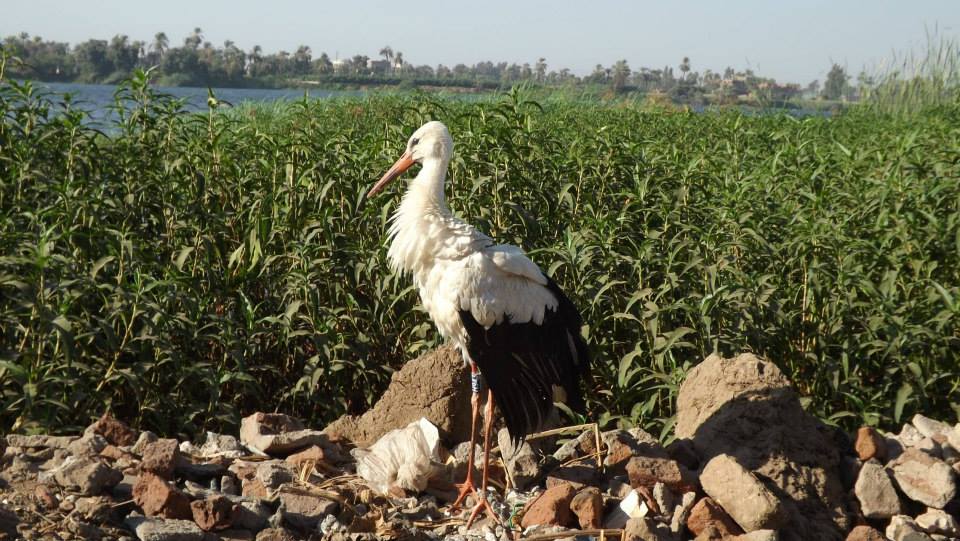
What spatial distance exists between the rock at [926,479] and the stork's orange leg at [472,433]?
6.11ft

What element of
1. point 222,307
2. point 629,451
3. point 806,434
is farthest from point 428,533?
point 222,307

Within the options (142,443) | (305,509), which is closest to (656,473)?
(305,509)

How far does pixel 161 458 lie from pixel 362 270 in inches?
78.2

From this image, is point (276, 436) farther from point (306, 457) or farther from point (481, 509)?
point (481, 509)

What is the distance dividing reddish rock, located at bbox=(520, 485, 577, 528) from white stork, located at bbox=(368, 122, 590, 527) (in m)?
0.30

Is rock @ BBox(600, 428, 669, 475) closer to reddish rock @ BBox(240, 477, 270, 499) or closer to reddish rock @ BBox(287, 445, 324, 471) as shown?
reddish rock @ BBox(287, 445, 324, 471)

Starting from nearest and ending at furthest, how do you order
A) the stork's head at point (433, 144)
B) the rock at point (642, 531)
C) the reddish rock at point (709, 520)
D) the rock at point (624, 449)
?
1. the rock at point (642, 531)
2. the reddish rock at point (709, 520)
3. the rock at point (624, 449)
4. the stork's head at point (433, 144)

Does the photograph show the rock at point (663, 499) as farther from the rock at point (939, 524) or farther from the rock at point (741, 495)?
the rock at point (939, 524)

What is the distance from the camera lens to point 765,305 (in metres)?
5.21

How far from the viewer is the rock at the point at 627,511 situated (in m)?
3.96

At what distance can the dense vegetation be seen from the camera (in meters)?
4.90

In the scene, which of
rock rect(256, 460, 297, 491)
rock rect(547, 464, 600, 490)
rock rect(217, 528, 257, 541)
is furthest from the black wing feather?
rock rect(217, 528, 257, 541)

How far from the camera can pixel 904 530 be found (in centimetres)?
394

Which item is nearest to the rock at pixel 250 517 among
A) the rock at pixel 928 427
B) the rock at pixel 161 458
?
the rock at pixel 161 458
